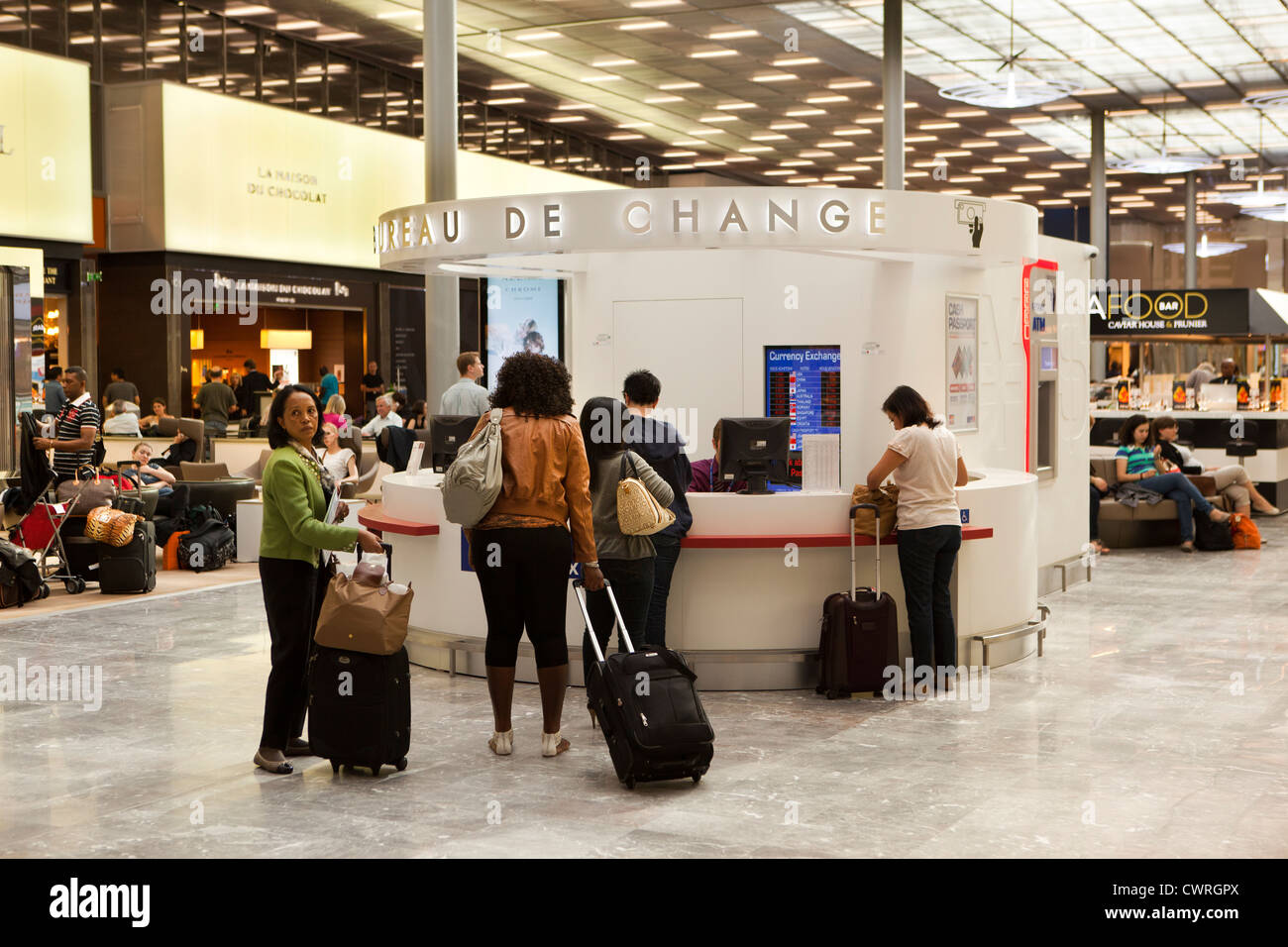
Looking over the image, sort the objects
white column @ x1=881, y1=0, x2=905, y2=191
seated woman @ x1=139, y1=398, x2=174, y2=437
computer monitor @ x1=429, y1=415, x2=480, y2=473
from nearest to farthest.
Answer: computer monitor @ x1=429, y1=415, x2=480, y2=473, white column @ x1=881, y1=0, x2=905, y2=191, seated woman @ x1=139, y1=398, x2=174, y2=437

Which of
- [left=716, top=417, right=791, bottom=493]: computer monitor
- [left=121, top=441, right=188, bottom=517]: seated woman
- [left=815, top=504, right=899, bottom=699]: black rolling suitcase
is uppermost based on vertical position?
[left=716, top=417, right=791, bottom=493]: computer monitor

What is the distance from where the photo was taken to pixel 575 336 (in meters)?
8.62

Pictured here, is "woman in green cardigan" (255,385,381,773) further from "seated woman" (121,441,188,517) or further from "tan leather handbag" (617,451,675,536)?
"seated woman" (121,441,188,517)

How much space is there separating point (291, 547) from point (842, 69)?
16.0 meters

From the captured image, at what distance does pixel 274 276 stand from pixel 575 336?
34.9 ft

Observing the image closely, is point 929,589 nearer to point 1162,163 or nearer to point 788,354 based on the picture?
point 788,354

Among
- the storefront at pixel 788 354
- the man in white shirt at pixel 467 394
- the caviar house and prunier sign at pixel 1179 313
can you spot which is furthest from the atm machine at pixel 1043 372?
the caviar house and prunier sign at pixel 1179 313

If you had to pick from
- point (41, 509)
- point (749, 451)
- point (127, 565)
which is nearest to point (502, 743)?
point (749, 451)

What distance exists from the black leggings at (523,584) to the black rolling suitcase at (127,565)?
5183mm

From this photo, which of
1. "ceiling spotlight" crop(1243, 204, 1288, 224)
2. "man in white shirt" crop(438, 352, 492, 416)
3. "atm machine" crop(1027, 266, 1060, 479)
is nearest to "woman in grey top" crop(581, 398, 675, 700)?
"man in white shirt" crop(438, 352, 492, 416)

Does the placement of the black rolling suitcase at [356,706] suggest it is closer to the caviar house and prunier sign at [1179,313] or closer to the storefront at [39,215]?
the storefront at [39,215]

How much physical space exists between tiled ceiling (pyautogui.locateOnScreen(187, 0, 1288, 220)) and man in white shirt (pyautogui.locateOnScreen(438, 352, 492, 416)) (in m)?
7.77

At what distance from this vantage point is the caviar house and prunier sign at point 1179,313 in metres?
18.5

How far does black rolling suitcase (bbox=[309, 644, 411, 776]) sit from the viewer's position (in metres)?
5.00
